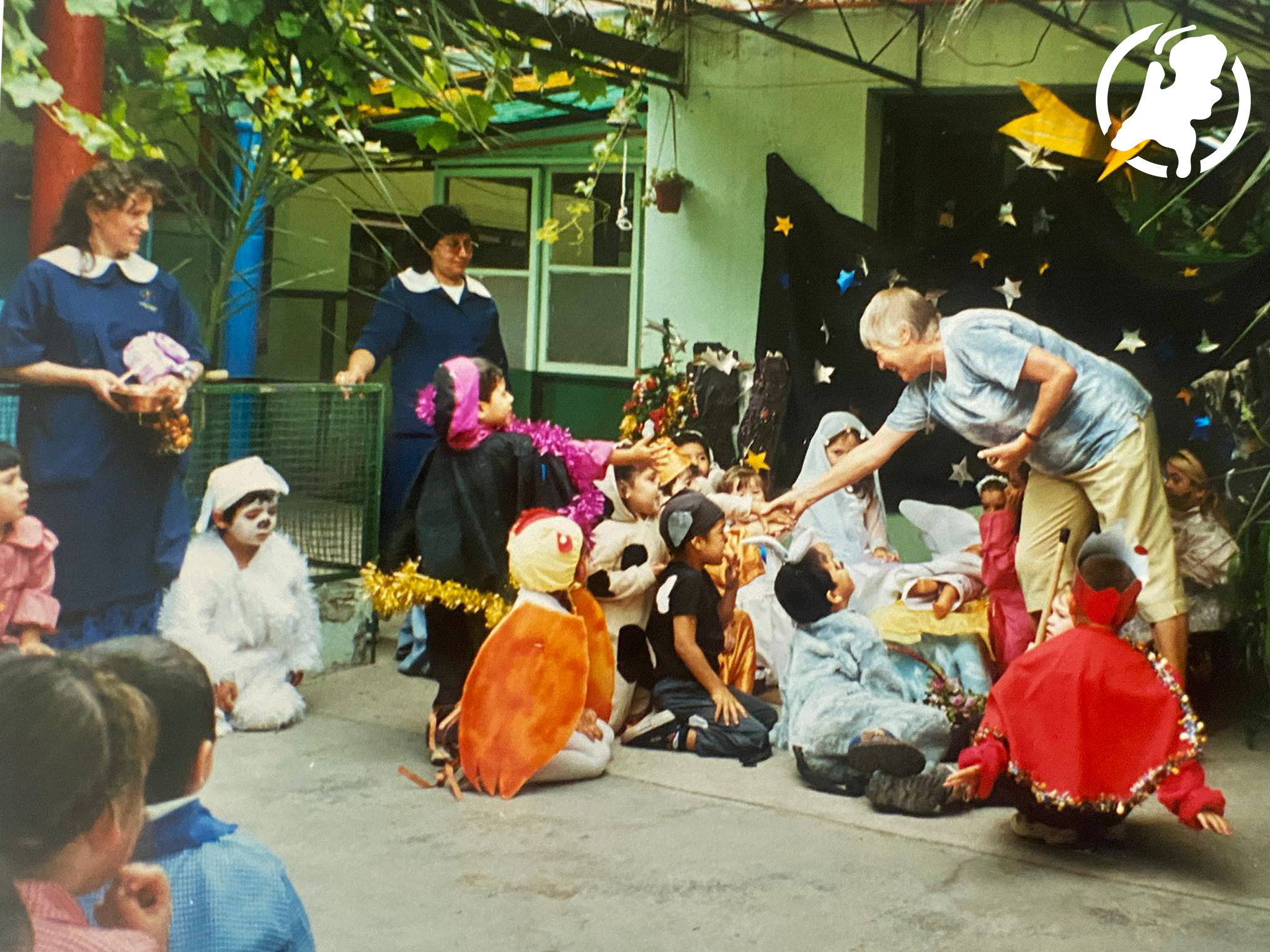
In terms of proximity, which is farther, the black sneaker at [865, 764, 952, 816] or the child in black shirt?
the child in black shirt

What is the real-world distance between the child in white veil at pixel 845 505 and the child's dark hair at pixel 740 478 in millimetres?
107

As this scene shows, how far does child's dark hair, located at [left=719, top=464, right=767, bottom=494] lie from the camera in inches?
172

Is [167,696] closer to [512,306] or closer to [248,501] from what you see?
[248,501]

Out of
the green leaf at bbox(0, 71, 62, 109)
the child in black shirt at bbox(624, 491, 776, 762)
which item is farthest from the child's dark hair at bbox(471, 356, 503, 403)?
the green leaf at bbox(0, 71, 62, 109)

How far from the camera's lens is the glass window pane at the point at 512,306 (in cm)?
407

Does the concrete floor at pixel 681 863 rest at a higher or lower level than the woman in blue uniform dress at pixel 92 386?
lower

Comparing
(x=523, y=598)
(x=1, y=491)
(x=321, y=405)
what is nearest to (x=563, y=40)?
(x=321, y=405)

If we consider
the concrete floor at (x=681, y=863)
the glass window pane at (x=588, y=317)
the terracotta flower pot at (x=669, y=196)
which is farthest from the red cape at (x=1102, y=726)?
the terracotta flower pot at (x=669, y=196)

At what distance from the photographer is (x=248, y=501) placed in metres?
3.84

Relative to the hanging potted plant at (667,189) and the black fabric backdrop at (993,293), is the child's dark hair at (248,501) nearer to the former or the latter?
the hanging potted plant at (667,189)

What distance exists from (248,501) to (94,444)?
423mm

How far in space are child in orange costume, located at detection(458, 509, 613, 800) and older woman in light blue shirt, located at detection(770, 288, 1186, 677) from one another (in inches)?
43.2

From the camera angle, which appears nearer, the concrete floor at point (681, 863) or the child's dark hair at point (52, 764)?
the child's dark hair at point (52, 764)

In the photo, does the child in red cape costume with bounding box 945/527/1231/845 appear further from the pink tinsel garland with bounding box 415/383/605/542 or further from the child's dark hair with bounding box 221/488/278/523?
the child's dark hair with bounding box 221/488/278/523
